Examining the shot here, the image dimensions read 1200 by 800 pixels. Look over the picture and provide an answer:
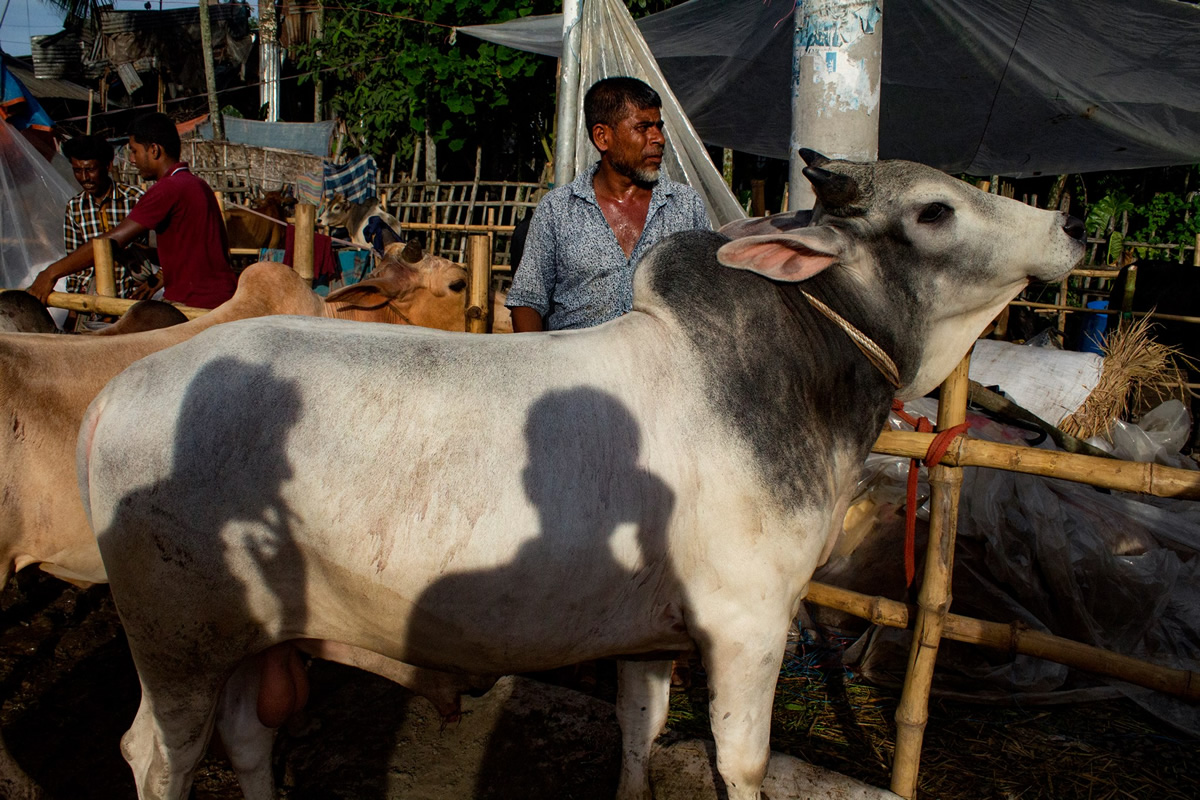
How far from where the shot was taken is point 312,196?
559 inches

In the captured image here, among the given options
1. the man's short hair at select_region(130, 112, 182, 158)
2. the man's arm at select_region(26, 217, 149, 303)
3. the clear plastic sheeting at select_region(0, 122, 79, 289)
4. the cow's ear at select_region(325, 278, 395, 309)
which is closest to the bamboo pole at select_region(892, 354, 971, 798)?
the cow's ear at select_region(325, 278, 395, 309)

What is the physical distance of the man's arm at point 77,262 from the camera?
4465 millimetres

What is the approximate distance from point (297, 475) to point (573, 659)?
33.0 inches

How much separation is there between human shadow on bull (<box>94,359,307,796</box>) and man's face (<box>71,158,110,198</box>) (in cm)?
410

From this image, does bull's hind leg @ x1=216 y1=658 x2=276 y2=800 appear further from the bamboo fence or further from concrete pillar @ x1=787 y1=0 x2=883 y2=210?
concrete pillar @ x1=787 y1=0 x2=883 y2=210

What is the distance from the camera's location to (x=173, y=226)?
4566 millimetres

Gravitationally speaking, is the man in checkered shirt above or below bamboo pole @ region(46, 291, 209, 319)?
above

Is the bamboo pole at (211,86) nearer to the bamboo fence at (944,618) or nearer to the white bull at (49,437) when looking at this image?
the white bull at (49,437)

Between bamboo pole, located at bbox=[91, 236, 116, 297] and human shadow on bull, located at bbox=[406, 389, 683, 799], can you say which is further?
bamboo pole, located at bbox=[91, 236, 116, 297]

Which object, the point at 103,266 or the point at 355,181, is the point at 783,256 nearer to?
the point at 103,266

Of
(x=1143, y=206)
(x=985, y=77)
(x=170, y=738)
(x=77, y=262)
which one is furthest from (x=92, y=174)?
(x=1143, y=206)

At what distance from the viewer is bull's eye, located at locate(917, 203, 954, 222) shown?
2197mm

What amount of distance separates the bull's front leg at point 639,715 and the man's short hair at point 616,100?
1878 millimetres

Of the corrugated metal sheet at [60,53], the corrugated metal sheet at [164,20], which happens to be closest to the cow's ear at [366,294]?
the corrugated metal sheet at [164,20]
